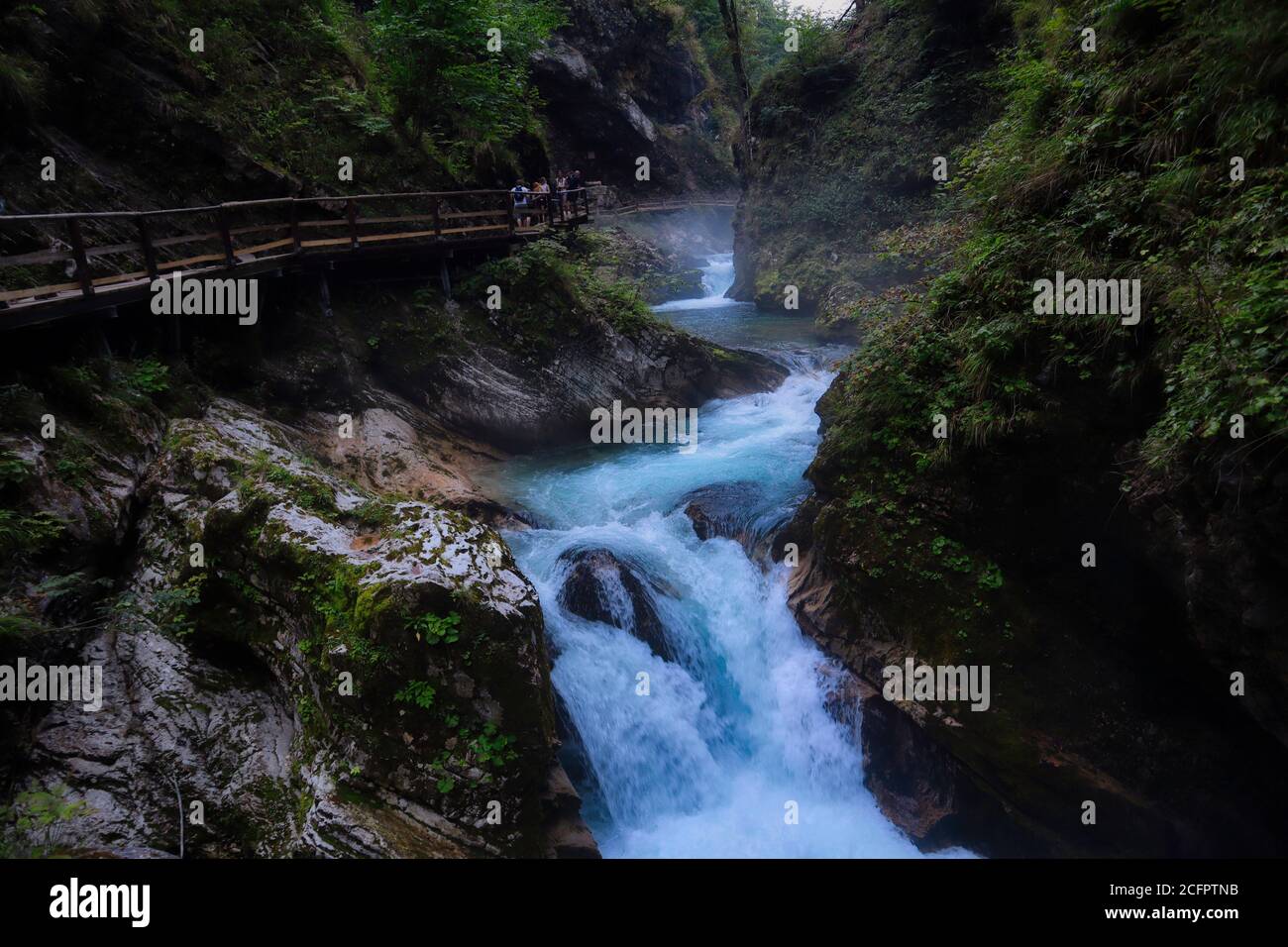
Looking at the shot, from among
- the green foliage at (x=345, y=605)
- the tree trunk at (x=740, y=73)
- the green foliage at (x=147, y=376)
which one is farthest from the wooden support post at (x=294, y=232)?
the tree trunk at (x=740, y=73)

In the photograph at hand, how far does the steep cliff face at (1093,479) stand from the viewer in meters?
5.34

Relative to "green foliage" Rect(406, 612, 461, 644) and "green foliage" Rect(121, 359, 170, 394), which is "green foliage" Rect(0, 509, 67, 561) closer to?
"green foliage" Rect(121, 359, 170, 394)

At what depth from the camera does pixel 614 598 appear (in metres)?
9.54

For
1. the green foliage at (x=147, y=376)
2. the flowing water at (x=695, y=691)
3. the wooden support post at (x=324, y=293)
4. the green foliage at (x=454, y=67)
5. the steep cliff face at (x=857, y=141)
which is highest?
the steep cliff face at (x=857, y=141)

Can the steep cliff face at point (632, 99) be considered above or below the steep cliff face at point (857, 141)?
above

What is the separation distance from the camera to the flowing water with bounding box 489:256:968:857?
809 cm

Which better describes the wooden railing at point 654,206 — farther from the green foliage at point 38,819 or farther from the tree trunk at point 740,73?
the green foliage at point 38,819

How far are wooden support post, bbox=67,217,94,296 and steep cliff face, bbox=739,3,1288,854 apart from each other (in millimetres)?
10276

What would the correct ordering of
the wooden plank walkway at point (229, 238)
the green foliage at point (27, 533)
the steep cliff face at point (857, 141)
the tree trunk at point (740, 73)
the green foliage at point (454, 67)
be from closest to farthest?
1. the green foliage at point (27, 533)
2. the wooden plank walkway at point (229, 238)
3. the green foliage at point (454, 67)
4. the steep cliff face at point (857, 141)
5. the tree trunk at point (740, 73)

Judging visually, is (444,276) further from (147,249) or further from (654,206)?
(654,206)

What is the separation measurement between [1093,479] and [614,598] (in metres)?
6.38

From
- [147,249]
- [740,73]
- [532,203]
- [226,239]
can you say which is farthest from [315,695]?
[740,73]

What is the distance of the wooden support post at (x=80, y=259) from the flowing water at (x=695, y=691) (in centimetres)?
667
